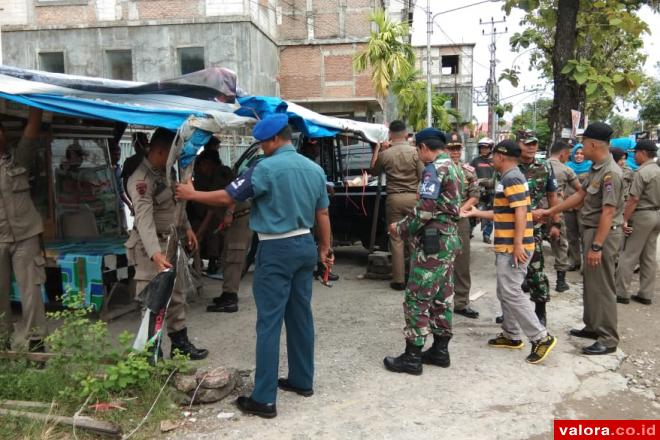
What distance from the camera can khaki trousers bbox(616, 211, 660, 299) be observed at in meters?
6.32

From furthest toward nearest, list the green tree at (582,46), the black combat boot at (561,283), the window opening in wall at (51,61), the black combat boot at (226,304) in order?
1. the window opening in wall at (51,61)
2. the green tree at (582,46)
3. the black combat boot at (561,283)
4. the black combat boot at (226,304)

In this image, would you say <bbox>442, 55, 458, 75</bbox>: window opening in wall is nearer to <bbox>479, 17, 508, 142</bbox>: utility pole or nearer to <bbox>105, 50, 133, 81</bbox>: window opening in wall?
<bbox>479, 17, 508, 142</bbox>: utility pole

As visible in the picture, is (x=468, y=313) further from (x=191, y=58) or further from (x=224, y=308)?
(x=191, y=58)

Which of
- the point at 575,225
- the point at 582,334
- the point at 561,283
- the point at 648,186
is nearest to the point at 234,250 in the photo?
the point at 582,334

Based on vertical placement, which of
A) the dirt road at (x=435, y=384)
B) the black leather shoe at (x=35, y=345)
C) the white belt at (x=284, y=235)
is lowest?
the dirt road at (x=435, y=384)

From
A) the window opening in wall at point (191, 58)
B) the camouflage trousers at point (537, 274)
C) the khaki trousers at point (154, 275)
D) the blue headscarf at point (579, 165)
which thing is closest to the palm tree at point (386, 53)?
the window opening in wall at point (191, 58)

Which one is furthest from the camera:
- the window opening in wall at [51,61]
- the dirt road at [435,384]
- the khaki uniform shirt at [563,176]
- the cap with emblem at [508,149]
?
the window opening in wall at [51,61]

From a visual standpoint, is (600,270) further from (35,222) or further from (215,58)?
(215,58)

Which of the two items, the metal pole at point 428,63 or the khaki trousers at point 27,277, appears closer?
the khaki trousers at point 27,277

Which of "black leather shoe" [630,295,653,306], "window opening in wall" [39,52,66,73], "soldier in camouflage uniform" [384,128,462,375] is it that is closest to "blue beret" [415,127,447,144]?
"soldier in camouflage uniform" [384,128,462,375]

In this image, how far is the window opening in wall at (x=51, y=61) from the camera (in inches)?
797

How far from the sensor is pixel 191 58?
64.6 feet

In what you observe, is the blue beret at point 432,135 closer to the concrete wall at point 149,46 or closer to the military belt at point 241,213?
the military belt at point 241,213

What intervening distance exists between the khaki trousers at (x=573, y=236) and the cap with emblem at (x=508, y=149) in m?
3.70
